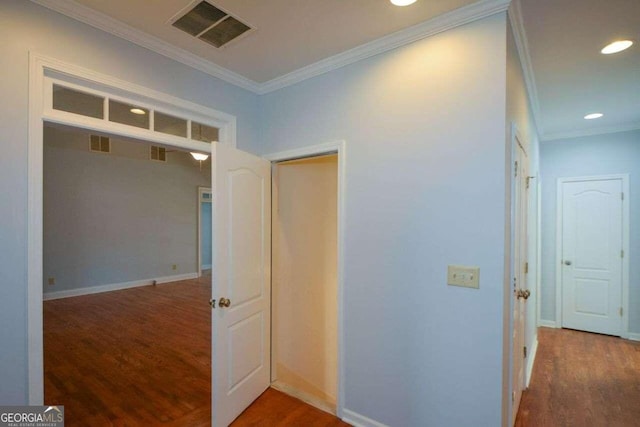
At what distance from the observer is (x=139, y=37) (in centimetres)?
207

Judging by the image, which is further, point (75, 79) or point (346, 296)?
point (346, 296)

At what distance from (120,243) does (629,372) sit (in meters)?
8.12

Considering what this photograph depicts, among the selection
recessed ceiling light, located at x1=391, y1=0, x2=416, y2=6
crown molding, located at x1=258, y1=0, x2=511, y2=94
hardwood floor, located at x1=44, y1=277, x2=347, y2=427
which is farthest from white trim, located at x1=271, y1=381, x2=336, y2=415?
recessed ceiling light, located at x1=391, y1=0, x2=416, y2=6

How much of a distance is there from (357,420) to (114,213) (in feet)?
20.5

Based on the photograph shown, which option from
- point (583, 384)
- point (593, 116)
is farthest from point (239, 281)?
point (593, 116)

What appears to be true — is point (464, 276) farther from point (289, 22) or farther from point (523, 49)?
point (289, 22)

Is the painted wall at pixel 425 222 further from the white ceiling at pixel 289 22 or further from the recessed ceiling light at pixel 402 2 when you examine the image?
the recessed ceiling light at pixel 402 2

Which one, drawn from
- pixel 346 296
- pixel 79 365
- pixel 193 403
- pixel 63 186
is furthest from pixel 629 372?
pixel 63 186

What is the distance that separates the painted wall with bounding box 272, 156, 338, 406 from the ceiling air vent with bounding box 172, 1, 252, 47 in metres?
1.16

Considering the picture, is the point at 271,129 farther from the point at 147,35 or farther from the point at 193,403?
the point at 193,403

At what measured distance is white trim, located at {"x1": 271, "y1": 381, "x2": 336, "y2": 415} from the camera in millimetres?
2439

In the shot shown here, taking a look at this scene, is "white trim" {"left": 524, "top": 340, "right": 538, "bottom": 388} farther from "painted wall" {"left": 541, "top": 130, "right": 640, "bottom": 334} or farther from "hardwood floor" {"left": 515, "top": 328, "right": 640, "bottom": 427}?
"painted wall" {"left": 541, "top": 130, "right": 640, "bottom": 334}

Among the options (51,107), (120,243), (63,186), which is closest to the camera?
(51,107)

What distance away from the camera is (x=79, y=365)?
10.1 ft
